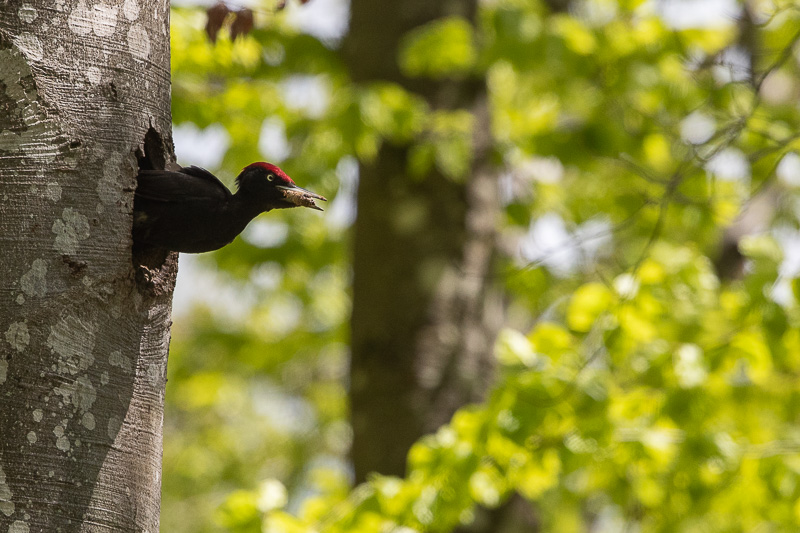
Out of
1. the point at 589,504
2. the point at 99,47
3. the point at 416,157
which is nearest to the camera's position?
the point at 99,47

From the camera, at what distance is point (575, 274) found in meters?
6.86

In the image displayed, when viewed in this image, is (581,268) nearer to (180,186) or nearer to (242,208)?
(242,208)

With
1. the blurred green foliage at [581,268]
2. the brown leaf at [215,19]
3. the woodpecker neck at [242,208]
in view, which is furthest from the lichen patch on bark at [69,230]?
the blurred green foliage at [581,268]

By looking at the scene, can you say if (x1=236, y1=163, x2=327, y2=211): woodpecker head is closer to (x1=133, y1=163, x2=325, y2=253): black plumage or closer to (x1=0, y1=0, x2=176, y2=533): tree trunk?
(x1=133, y1=163, x2=325, y2=253): black plumage

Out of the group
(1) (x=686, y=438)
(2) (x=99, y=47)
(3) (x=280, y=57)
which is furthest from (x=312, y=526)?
(3) (x=280, y=57)

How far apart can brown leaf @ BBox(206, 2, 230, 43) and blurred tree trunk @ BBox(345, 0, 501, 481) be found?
7.94ft

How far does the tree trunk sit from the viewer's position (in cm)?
145

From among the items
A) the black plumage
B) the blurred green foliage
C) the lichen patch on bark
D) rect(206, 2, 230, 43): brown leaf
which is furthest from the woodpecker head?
the blurred green foliage

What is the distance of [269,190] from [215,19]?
75 cm

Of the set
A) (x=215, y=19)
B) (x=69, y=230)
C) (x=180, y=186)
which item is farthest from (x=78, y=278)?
(x=215, y=19)

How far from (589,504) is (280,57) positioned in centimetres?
581

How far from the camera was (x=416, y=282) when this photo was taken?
4.61m

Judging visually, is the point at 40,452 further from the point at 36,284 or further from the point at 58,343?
the point at 36,284

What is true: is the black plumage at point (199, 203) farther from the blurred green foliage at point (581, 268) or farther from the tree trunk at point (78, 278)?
the blurred green foliage at point (581, 268)
